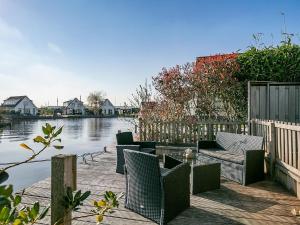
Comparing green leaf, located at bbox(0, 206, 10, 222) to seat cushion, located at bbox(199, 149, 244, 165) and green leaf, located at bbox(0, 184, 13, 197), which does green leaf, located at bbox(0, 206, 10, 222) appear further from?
seat cushion, located at bbox(199, 149, 244, 165)

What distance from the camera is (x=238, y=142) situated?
6.93 m

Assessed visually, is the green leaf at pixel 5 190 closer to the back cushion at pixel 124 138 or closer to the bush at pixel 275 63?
the back cushion at pixel 124 138

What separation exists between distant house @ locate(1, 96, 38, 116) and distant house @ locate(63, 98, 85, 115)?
11.7 metres

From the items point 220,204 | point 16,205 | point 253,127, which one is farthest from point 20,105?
point 16,205

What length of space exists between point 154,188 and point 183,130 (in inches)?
234

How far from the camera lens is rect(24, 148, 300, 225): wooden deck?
4.01m

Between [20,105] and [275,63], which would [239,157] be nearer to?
[275,63]

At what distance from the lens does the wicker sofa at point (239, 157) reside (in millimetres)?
5824

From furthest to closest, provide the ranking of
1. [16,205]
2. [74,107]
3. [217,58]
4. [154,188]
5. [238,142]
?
[74,107]
[217,58]
[238,142]
[154,188]
[16,205]

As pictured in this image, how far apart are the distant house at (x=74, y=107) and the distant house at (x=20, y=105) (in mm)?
11664

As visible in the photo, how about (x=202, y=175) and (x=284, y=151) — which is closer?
(x=202, y=175)

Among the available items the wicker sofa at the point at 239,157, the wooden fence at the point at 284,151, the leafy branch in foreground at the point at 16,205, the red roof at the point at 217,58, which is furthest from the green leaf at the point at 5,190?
the red roof at the point at 217,58

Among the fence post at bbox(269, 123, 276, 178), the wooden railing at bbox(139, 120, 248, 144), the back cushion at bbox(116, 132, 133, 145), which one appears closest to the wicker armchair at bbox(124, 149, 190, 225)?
the fence post at bbox(269, 123, 276, 178)

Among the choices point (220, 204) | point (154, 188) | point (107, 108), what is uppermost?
point (107, 108)
